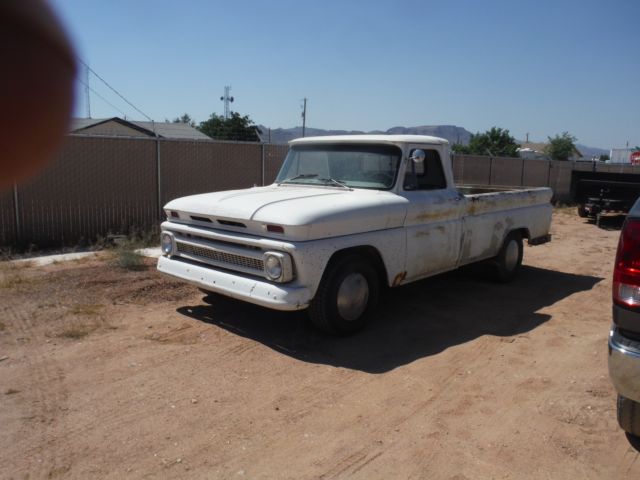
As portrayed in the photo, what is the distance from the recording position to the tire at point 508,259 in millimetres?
7711

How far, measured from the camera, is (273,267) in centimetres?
489

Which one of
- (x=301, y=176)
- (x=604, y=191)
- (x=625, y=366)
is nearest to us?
(x=625, y=366)

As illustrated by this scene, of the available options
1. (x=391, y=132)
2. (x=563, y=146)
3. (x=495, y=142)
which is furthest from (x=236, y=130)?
(x=563, y=146)

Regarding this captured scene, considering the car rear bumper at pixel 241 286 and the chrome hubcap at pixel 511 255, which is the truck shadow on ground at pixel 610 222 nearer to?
the chrome hubcap at pixel 511 255

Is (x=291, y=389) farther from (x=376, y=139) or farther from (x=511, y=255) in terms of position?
(x=511, y=255)

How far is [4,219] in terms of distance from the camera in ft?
30.1

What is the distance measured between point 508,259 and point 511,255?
0.34ft

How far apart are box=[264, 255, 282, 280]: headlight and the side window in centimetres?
186

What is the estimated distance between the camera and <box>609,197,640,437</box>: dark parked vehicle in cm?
317

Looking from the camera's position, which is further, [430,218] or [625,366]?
[430,218]

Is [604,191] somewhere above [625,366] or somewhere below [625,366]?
above

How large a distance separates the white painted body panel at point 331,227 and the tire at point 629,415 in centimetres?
245

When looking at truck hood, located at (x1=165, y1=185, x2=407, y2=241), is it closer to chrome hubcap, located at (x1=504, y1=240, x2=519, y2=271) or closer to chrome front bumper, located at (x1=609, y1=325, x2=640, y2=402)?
chrome front bumper, located at (x1=609, y1=325, x2=640, y2=402)

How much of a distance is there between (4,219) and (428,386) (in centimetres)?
777
